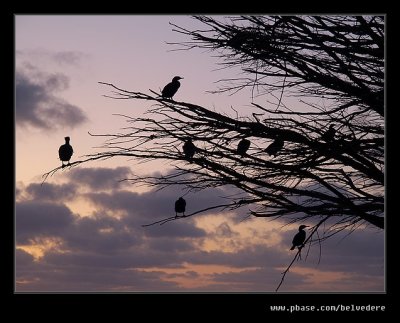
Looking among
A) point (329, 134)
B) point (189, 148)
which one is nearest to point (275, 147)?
point (329, 134)

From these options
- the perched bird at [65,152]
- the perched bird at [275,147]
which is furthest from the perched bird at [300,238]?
the perched bird at [65,152]

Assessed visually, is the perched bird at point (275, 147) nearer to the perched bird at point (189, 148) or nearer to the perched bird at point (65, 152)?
the perched bird at point (189, 148)

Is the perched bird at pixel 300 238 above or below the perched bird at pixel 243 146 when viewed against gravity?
below

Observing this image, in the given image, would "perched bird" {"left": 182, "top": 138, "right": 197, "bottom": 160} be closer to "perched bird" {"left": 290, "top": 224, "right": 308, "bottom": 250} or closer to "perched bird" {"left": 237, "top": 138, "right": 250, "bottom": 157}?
"perched bird" {"left": 237, "top": 138, "right": 250, "bottom": 157}

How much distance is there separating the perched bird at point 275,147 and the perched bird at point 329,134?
19.5 inches

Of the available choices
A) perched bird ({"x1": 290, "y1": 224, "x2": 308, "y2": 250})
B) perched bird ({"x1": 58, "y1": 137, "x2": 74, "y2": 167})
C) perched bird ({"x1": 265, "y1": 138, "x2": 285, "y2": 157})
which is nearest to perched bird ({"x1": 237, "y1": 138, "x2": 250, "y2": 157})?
perched bird ({"x1": 265, "y1": 138, "x2": 285, "y2": 157})

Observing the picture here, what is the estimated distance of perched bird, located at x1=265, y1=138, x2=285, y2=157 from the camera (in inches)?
312

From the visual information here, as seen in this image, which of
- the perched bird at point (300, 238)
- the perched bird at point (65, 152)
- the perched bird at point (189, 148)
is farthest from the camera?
the perched bird at point (65, 152)

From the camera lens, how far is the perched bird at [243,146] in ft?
25.8

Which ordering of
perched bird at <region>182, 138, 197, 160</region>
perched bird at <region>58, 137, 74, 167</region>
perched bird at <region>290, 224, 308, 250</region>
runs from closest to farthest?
1. perched bird at <region>182, 138, 197, 160</region>
2. perched bird at <region>290, 224, 308, 250</region>
3. perched bird at <region>58, 137, 74, 167</region>

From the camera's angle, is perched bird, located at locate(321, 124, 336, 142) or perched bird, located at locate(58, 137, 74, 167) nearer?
perched bird, located at locate(321, 124, 336, 142)

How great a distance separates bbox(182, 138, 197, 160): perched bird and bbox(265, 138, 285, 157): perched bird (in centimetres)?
91
